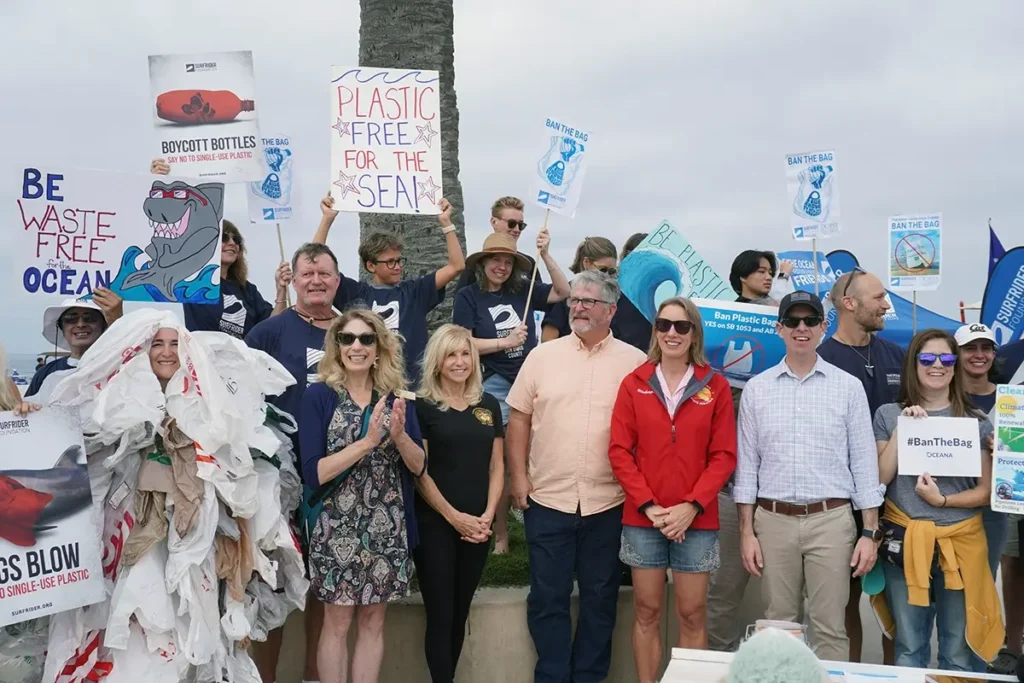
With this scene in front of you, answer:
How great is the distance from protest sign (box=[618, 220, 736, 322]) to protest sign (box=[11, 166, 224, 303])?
7.92 feet

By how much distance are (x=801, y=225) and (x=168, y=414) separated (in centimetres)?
455

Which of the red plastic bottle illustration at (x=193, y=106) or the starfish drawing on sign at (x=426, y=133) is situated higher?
the red plastic bottle illustration at (x=193, y=106)

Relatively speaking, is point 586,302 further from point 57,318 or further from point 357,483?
point 57,318

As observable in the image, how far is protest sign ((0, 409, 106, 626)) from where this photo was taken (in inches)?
156

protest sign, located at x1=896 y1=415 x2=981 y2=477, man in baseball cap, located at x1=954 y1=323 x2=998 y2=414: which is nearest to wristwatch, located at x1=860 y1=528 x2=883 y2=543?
protest sign, located at x1=896 y1=415 x2=981 y2=477

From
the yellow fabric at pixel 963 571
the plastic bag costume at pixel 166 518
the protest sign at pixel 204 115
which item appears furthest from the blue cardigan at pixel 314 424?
the yellow fabric at pixel 963 571

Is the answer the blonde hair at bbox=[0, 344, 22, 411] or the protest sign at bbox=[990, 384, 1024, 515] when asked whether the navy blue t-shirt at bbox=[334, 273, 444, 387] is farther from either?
the protest sign at bbox=[990, 384, 1024, 515]

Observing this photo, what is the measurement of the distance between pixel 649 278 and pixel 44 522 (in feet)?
11.5

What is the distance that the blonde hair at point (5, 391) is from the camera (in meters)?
4.09

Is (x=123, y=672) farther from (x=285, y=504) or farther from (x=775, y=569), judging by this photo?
(x=775, y=569)

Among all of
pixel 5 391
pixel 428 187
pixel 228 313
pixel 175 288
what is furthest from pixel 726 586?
pixel 5 391

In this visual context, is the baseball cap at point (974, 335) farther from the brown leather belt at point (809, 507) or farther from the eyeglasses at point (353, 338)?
the eyeglasses at point (353, 338)

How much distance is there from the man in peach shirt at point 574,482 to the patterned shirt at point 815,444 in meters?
0.72

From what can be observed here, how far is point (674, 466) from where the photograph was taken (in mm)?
4641
